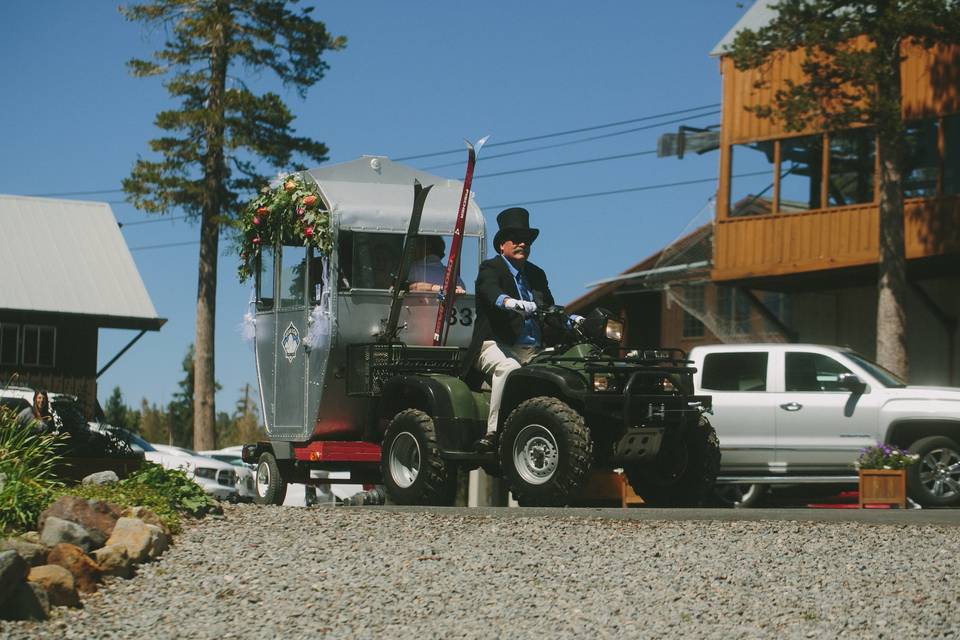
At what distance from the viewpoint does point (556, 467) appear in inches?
460

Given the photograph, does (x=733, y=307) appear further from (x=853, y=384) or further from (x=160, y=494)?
(x=160, y=494)

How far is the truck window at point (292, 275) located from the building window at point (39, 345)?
29016mm

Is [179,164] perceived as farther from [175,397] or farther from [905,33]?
[175,397]

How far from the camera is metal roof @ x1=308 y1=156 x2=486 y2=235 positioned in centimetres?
1495

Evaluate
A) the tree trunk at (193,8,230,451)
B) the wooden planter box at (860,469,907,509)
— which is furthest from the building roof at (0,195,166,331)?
the wooden planter box at (860,469,907,509)

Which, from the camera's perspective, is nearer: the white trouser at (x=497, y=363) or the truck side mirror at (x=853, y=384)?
the white trouser at (x=497, y=363)

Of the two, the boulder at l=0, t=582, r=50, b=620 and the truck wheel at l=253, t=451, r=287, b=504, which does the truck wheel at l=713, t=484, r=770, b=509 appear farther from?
the boulder at l=0, t=582, r=50, b=620

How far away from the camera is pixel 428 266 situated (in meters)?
15.3

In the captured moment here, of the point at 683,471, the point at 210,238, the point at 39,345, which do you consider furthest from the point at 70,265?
the point at 683,471

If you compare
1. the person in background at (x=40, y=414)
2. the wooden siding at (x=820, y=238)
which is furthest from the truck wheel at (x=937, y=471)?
the wooden siding at (x=820, y=238)

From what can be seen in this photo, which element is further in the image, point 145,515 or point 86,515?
point 145,515

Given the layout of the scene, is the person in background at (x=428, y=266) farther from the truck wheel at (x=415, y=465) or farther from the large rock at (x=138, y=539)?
the large rock at (x=138, y=539)

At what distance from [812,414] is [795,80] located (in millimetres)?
11829

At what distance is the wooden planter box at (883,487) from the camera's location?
1540 cm
